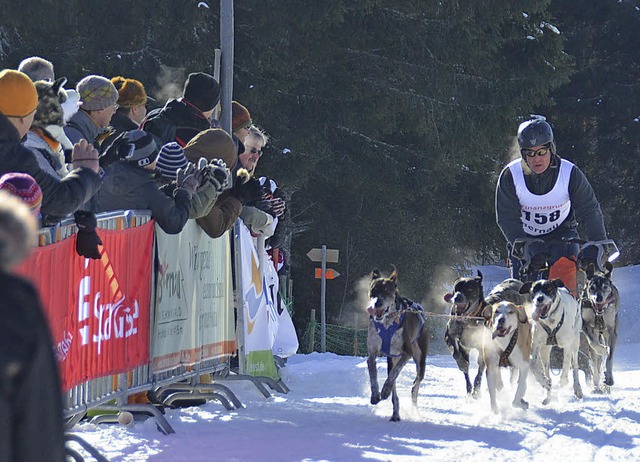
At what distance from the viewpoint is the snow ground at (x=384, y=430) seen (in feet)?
19.1

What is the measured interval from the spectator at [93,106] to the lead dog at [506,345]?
9.69ft

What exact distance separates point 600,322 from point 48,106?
230 inches

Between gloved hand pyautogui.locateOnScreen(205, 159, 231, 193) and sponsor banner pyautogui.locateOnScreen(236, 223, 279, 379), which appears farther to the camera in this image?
sponsor banner pyautogui.locateOnScreen(236, 223, 279, 379)

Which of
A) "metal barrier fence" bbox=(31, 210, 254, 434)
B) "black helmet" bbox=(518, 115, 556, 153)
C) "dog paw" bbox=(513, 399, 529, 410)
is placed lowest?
"dog paw" bbox=(513, 399, 529, 410)

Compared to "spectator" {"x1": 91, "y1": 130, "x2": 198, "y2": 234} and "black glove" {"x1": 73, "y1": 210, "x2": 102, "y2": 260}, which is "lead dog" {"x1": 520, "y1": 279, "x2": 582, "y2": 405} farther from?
"black glove" {"x1": 73, "y1": 210, "x2": 102, "y2": 260}

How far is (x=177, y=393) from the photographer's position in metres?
7.47

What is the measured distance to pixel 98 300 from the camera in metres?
5.76

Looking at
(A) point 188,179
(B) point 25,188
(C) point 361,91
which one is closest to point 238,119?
(A) point 188,179

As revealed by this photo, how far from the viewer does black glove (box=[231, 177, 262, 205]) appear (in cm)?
824

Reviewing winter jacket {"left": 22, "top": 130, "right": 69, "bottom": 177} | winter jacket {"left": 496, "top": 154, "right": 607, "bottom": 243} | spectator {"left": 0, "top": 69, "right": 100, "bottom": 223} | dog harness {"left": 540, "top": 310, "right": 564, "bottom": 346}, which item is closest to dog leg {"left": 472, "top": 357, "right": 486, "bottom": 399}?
dog harness {"left": 540, "top": 310, "right": 564, "bottom": 346}

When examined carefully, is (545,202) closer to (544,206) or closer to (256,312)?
(544,206)

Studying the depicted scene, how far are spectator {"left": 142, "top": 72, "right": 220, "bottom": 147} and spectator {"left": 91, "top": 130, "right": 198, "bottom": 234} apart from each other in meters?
1.41

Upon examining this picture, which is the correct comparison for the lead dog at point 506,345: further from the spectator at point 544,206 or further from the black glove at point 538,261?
the spectator at point 544,206

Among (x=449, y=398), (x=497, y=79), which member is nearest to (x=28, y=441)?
(x=449, y=398)
